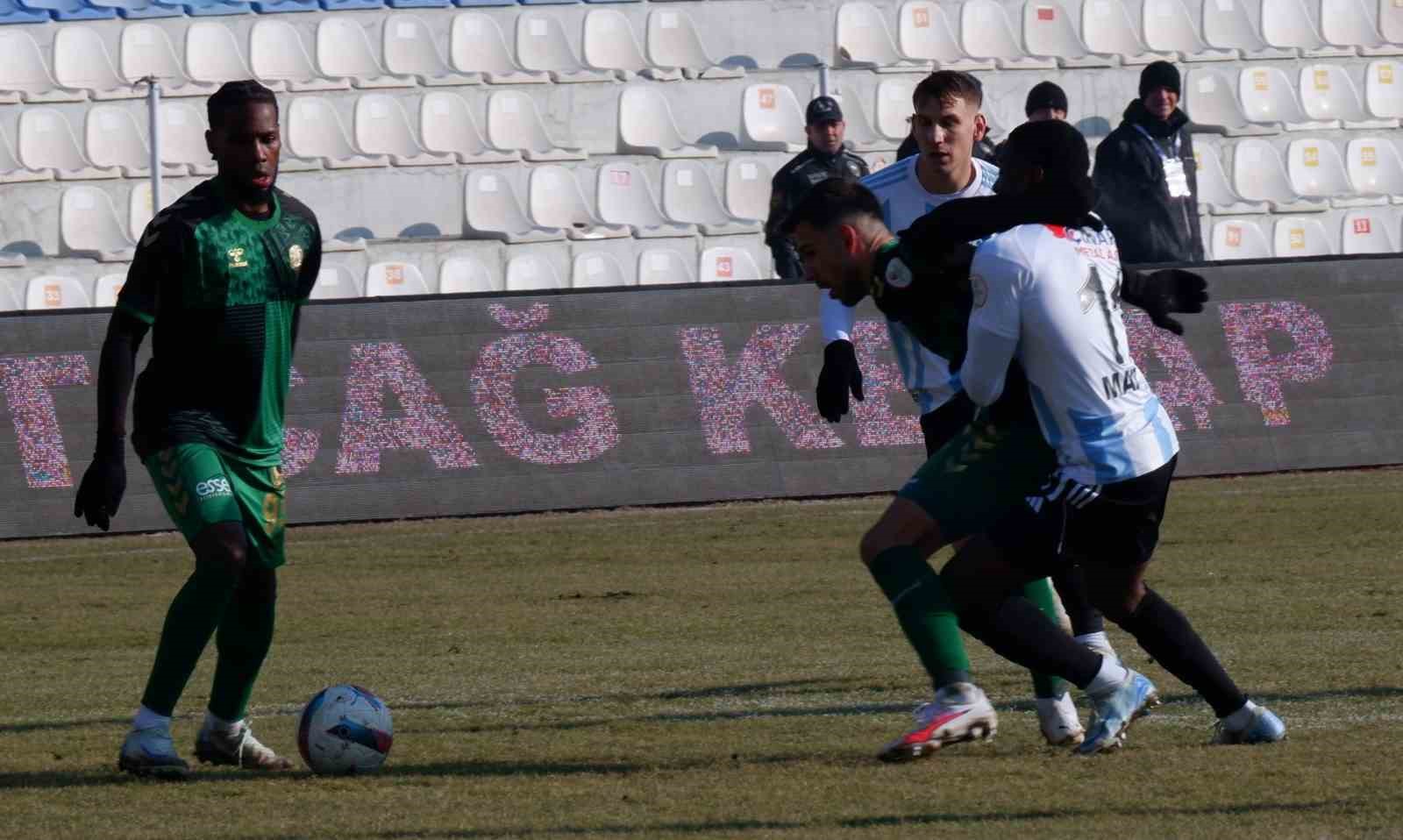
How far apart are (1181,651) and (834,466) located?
29.0ft

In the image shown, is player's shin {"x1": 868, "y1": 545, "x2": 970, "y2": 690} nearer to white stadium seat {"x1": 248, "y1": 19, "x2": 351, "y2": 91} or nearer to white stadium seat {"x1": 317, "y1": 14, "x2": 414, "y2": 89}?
white stadium seat {"x1": 248, "y1": 19, "x2": 351, "y2": 91}

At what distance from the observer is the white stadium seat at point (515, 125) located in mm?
20469

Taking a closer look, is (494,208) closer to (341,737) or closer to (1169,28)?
(1169,28)

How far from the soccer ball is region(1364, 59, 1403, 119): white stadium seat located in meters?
18.4

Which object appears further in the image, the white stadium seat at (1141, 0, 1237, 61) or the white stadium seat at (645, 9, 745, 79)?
the white stadium seat at (1141, 0, 1237, 61)

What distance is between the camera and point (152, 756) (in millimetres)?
6191

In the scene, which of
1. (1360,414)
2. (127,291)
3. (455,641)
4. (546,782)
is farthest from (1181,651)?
(1360,414)

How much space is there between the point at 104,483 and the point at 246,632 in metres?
0.68

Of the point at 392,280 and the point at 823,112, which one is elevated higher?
the point at 823,112

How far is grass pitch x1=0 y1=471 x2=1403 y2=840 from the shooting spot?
17.6ft

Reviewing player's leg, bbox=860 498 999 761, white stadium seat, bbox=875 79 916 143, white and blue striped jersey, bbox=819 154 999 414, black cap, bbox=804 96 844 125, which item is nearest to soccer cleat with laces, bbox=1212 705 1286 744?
player's leg, bbox=860 498 999 761

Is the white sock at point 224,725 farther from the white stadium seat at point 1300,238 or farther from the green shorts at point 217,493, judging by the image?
the white stadium seat at point 1300,238

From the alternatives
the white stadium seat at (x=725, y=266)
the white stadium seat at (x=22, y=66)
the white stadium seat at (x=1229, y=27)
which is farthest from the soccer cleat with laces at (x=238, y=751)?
the white stadium seat at (x=1229, y=27)

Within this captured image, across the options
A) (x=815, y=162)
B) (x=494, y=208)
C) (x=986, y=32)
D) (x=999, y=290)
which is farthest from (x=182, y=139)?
(x=999, y=290)
